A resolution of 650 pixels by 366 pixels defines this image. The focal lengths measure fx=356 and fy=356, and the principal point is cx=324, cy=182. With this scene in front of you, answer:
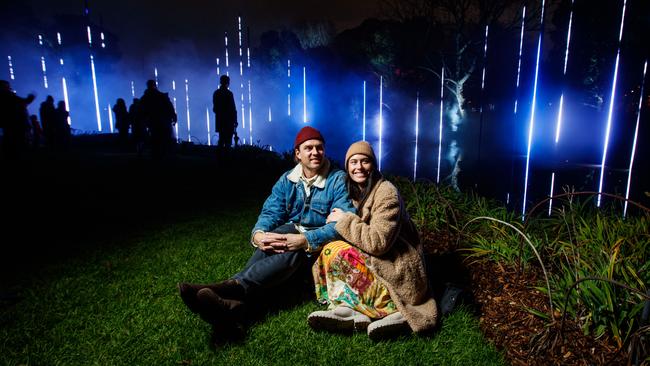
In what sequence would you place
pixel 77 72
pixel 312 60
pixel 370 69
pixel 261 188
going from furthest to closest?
pixel 77 72 → pixel 312 60 → pixel 370 69 → pixel 261 188

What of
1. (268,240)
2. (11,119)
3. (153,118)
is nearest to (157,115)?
(153,118)

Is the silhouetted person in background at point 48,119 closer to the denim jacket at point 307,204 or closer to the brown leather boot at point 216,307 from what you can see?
the denim jacket at point 307,204

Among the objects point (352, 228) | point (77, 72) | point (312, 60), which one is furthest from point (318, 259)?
point (77, 72)

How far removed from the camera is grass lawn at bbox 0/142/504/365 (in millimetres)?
2592

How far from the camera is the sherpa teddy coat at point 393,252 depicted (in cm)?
265

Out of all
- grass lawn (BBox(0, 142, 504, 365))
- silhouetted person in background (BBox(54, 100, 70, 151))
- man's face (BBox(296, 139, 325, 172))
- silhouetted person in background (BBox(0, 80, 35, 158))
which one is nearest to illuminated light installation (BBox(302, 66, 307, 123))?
silhouetted person in background (BBox(54, 100, 70, 151))

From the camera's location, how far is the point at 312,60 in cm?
3744

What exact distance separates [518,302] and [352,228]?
1.57 meters

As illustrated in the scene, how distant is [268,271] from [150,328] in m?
1.09

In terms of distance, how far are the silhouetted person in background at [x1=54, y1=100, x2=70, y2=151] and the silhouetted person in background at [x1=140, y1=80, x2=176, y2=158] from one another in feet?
20.2

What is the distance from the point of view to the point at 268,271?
113 inches

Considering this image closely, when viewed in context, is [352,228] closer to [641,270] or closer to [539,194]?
[641,270]

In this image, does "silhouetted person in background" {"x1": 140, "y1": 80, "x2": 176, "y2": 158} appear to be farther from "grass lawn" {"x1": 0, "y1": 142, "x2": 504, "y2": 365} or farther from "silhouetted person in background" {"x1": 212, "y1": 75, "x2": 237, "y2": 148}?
"grass lawn" {"x1": 0, "y1": 142, "x2": 504, "y2": 365}

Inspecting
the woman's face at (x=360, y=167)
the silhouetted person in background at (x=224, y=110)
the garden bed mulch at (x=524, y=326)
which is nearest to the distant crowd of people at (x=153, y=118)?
the silhouetted person in background at (x=224, y=110)
